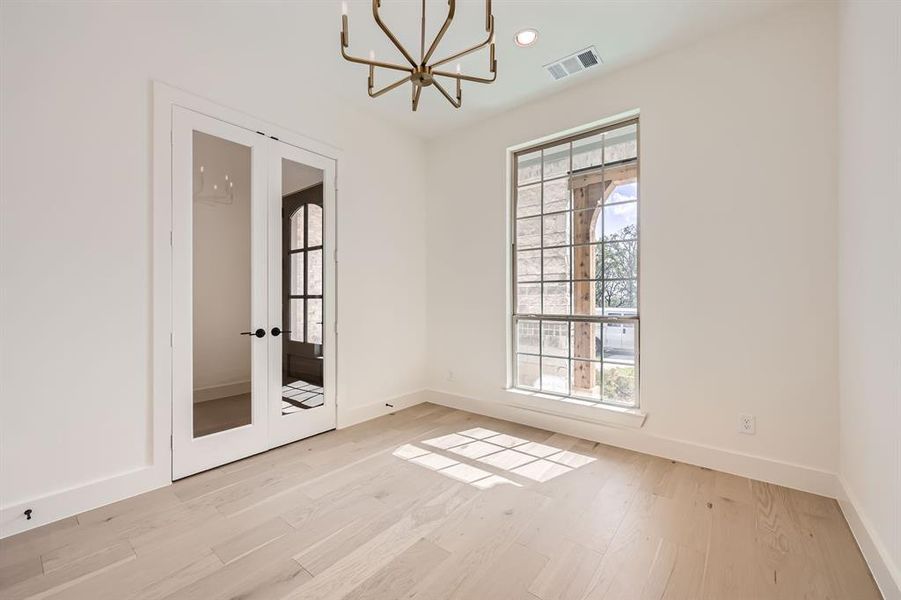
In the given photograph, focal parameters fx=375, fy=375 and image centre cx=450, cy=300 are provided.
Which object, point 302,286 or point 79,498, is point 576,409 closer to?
point 302,286

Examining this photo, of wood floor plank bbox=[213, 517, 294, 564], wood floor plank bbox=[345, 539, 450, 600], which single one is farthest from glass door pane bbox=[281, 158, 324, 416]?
wood floor plank bbox=[345, 539, 450, 600]

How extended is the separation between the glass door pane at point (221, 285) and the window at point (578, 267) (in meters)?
2.46

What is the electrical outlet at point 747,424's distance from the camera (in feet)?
8.32

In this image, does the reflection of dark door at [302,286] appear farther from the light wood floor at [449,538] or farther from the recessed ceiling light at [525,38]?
the recessed ceiling light at [525,38]

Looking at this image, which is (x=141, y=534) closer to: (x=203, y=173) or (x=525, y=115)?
(x=203, y=173)

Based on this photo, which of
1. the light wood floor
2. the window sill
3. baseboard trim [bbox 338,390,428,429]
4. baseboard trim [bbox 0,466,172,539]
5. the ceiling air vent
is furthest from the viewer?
baseboard trim [bbox 338,390,428,429]

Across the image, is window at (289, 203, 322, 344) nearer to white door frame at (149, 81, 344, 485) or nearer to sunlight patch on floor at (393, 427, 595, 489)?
white door frame at (149, 81, 344, 485)

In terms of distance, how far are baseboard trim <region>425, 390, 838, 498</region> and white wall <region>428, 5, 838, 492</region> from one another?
0.01m

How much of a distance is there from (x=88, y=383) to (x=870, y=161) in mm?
4291

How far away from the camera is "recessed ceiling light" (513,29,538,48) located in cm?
264

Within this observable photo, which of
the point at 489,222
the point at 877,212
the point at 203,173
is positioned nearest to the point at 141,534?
the point at 203,173

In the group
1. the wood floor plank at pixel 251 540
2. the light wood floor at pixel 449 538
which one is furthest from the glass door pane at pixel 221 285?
the wood floor plank at pixel 251 540

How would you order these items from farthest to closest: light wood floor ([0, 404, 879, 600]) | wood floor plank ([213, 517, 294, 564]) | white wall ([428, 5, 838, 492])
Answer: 1. white wall ([428, 5, 838, 492])
2. wood floor plank ([213, 517, 294, 564])
3. light wood floor ([0, 404, 879, 600])

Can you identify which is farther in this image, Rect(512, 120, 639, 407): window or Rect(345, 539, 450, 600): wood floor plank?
Rect(512, 120, 639, 407): window
